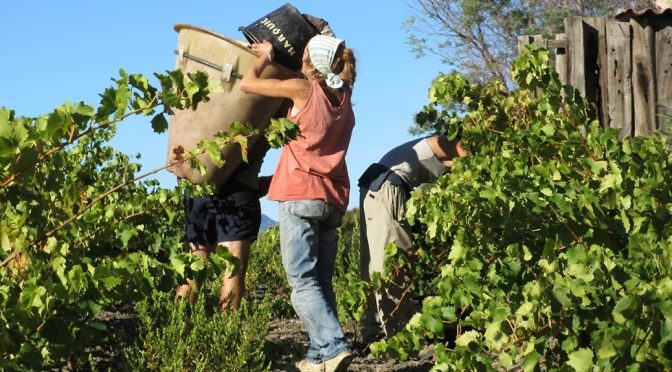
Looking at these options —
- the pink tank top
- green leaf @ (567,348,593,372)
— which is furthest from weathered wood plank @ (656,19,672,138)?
green leaf @ (567,348,593,372)

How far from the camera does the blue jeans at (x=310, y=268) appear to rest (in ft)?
16.7

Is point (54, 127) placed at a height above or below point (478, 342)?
above

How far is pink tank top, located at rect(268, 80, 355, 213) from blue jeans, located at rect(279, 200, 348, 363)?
2.0 inches

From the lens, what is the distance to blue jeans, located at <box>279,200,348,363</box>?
5094 mm

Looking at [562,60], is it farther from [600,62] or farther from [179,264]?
[179,264]

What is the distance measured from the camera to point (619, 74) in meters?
8.91

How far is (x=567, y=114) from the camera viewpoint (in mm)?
5242

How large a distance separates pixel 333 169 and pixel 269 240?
→ 397cm

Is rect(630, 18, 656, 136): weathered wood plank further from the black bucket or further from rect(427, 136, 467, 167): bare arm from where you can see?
the black bucket

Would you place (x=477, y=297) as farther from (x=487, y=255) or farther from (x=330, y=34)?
(x=330, y=34)

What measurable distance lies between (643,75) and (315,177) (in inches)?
183

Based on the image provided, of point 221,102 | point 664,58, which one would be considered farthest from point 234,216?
point 664,58

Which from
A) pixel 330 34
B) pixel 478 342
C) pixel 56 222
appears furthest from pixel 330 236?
pixel 478 342

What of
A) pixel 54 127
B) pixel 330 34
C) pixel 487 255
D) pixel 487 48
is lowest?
pixel 487 255
